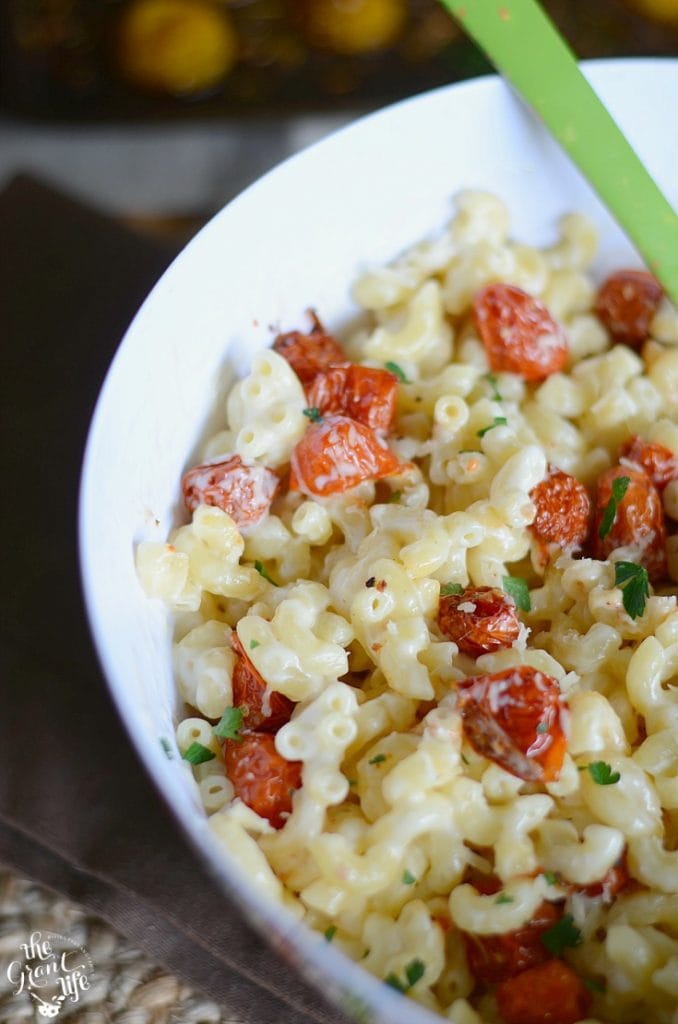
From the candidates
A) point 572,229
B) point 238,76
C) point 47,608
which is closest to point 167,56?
point 238,76

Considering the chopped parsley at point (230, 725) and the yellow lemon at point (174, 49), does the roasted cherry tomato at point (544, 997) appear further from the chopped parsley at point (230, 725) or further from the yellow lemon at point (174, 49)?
the yellow lemon at point (174, 49)

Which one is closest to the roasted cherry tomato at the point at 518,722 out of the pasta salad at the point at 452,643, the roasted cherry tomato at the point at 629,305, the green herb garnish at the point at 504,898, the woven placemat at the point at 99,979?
the pasta salad at the point at 452,643

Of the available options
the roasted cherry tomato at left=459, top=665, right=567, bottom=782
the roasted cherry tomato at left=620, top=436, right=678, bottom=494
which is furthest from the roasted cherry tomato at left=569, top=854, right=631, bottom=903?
the roasted cherry tomato at left=620, top=436, right=678, bottom=494

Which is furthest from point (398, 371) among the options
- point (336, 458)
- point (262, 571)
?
point (262, 571)

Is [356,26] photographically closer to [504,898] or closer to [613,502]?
[613,502]

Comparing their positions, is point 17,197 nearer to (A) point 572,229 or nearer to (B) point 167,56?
(B) point 167,56

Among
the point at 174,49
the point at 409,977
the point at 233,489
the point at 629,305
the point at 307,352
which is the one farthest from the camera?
the point at 174,49

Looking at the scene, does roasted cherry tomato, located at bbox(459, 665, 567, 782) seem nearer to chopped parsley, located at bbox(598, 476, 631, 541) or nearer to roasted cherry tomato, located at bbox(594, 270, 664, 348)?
chopped parsley, located at bbox(598, 476, 631, 541)
